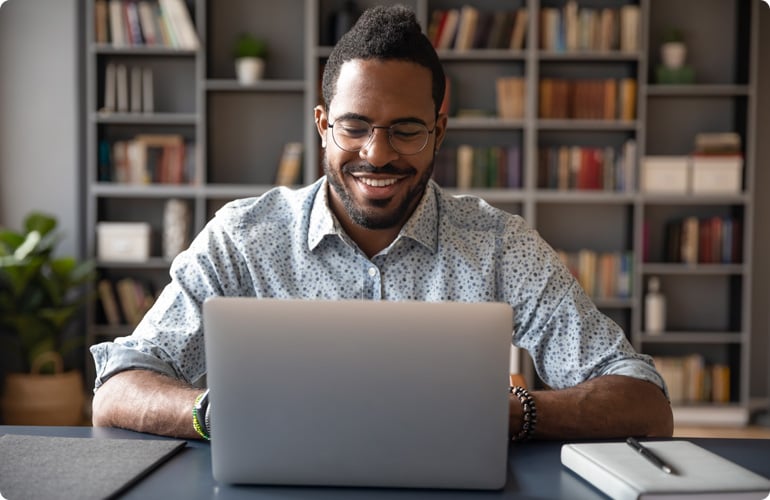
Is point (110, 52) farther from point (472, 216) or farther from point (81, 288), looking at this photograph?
point (472, 216)

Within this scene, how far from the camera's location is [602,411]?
1.36 m

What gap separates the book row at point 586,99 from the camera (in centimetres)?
452

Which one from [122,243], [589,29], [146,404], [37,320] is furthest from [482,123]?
[146,404]


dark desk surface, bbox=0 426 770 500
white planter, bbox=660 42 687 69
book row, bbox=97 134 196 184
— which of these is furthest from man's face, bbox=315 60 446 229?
white planter, bbox=660 42 687 69

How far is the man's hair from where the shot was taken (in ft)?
5.47

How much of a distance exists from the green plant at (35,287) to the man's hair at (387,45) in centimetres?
273

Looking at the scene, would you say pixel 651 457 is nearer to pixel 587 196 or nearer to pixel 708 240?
pixel 587 196

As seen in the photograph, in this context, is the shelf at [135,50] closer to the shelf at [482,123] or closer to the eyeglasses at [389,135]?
the shelf at [482,123]

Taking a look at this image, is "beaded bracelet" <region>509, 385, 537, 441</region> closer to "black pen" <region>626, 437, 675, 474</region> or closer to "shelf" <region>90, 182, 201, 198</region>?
"black pen" <region>626, 437, 675, 474</region>

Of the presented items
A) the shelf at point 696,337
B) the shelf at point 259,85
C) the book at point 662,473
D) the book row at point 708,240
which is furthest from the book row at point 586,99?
the book at point 662,473

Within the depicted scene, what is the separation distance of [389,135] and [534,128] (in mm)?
2956

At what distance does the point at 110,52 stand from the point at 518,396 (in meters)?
3.77

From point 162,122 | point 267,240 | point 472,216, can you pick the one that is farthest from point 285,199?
point 162,122

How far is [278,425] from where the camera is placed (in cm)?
98
